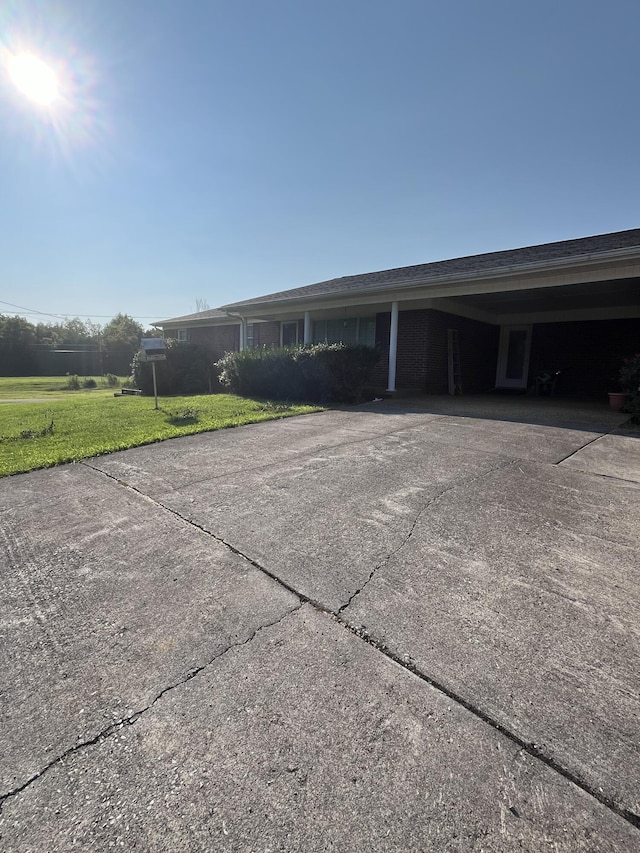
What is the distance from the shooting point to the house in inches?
369

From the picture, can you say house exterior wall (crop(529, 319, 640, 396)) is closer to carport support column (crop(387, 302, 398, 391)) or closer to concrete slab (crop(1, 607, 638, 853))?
carport support column (crop(387, 302, 398, 391))

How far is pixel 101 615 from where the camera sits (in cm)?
216

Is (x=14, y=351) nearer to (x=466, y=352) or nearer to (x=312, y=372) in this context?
(x=312, y=372)

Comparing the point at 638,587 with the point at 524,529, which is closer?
the point at 638,587

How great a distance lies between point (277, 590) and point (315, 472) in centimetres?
225

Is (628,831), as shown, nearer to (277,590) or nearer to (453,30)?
(277,590)

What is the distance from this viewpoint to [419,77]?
8180 millimetres

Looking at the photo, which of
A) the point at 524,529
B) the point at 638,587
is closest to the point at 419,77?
the point at 524,529

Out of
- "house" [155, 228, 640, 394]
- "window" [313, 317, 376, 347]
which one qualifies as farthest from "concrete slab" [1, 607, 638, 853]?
"window" [313, 317, 376, 347]

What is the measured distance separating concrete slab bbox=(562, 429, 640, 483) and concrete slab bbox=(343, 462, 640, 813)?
1098 mm

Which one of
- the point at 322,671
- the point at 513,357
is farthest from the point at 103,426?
the point at 513,357

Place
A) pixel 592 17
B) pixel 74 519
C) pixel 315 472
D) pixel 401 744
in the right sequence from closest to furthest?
pixel 401 744
pixel 74 519
pixel 315 472
pixel 592 17

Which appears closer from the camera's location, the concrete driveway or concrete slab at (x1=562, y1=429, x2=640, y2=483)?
the concrete driveway

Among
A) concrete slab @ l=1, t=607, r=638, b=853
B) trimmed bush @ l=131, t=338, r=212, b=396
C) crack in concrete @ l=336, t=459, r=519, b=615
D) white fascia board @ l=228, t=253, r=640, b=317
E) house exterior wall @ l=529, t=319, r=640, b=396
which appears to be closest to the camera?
concrete slab @ l=1, t=607, r=638, b=853
